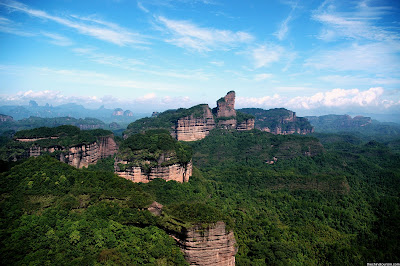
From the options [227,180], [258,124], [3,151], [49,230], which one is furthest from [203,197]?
[258,124]

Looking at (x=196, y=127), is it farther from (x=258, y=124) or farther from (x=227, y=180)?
(x=258, y=124)

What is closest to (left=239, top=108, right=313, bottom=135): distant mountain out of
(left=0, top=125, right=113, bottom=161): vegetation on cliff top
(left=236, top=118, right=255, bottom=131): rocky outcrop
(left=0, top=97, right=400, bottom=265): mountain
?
(left=236, top=118, right=255, bottom=131): rocky outcrop

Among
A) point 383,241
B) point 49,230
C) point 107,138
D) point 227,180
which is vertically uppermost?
point 107,138

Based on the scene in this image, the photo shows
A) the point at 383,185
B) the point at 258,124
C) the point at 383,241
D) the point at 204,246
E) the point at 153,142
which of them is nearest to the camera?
the point at 204,246

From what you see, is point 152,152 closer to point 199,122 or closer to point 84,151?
point 84,151

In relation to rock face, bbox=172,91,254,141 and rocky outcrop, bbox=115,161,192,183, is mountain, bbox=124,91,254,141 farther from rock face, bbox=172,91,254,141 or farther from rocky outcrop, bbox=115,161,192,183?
rocky outcrop, bbox=115,161,192,183

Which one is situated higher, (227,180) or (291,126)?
(291,126)

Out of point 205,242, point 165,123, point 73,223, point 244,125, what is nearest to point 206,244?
point 205,242
